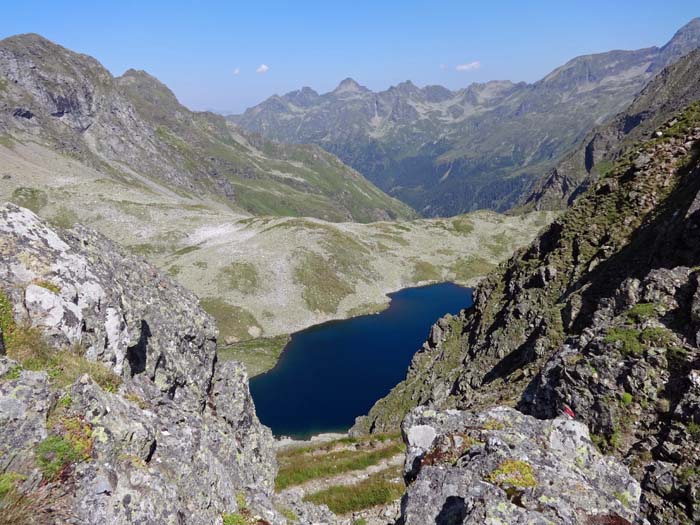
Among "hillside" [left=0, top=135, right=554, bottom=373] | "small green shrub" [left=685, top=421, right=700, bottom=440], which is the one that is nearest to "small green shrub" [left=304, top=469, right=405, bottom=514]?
"small green shrub" [left=685, top=421, right=700, bottom=440]

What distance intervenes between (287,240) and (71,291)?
141 metres

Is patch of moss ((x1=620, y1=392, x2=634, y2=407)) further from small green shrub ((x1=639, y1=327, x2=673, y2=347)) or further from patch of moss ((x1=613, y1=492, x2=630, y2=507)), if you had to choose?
patch of moss ((x1=613, y1=492, x2=630, y2=507))

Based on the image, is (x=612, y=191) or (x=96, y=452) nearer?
(x=96, y=452)

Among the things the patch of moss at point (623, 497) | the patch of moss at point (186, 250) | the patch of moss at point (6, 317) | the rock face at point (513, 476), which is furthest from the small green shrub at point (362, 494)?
the patch of moss at point (186, 250)

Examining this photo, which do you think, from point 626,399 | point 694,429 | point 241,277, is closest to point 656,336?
point 626,399

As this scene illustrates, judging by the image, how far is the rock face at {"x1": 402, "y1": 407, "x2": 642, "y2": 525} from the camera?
10336 mm

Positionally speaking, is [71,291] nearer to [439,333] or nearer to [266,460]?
[266,460]

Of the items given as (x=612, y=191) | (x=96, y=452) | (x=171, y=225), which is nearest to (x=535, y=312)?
(x=612, y=191)

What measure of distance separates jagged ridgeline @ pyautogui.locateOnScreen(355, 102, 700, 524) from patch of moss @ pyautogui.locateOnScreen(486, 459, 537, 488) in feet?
13.6

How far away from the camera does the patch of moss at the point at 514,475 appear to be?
435 inches

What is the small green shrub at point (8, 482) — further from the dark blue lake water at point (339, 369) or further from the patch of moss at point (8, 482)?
the dark blue lake water at point (339, 369)

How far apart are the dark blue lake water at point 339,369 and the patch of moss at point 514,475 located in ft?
215

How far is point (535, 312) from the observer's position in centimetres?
4166

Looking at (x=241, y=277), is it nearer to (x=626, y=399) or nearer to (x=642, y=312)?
(x=642, y=312)
